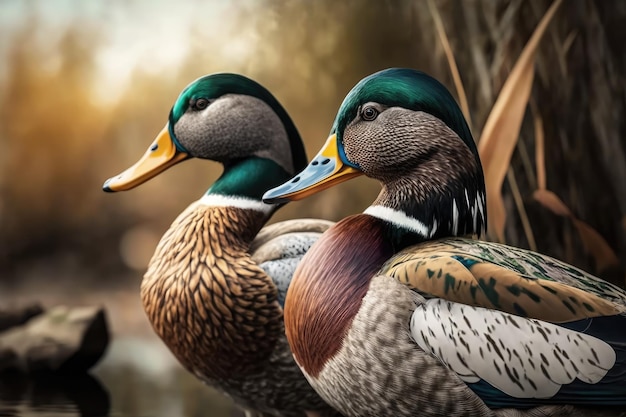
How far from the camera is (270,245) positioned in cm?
147

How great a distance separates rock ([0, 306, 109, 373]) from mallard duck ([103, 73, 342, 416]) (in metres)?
0.90

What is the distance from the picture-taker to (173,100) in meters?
2.40

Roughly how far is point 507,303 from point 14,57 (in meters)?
2.13

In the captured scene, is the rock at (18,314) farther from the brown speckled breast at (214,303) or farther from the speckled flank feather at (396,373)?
the speckled flank feather at (396,373)

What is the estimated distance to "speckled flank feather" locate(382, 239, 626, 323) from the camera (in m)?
0.92

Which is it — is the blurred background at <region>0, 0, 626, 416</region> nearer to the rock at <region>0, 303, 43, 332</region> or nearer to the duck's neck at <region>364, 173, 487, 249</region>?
the rock at <region>0, 303, 43, 332</region>

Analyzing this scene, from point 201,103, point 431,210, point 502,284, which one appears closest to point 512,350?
point 502,284

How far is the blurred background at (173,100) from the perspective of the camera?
83.7 inches

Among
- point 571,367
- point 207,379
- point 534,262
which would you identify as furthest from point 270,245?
point 571,367

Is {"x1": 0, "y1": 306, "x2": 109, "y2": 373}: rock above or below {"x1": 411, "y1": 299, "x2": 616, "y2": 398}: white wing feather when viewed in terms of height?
below

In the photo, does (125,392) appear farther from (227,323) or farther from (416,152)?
(416,152)

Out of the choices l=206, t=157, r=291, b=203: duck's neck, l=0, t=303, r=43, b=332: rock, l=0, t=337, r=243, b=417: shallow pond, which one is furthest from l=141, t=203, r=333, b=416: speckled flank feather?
l=0, t=303, r=43, b=332: rock

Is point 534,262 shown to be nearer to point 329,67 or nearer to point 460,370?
point 460,370

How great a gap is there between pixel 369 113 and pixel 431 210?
17 cm
